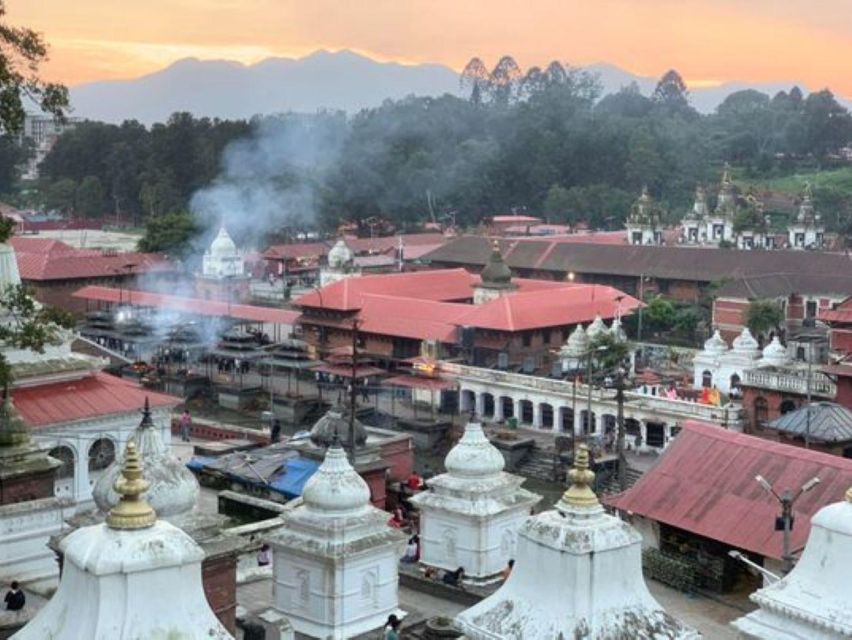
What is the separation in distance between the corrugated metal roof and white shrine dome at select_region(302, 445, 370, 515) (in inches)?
508

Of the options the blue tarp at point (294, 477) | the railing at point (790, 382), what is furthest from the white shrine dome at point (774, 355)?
the blue tarp at point (294, 477)

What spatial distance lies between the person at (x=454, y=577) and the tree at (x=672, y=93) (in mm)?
141348

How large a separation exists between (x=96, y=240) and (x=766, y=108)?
75.5 metres

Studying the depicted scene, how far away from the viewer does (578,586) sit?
36.2 ft

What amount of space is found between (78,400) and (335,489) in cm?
936

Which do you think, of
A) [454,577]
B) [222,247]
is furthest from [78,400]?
[222,247]

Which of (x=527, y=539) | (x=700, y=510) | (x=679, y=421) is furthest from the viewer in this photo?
(x=679, y=421)

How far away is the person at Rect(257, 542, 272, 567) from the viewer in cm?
1964

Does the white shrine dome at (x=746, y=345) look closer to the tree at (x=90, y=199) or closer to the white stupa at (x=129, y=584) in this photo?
the white stupa at (x=129, y=584)

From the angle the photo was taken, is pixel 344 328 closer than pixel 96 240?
Yes

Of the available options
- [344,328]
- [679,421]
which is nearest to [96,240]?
[344,328]

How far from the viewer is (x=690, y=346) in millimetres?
51312

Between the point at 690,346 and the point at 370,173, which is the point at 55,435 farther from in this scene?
the point at 370,173

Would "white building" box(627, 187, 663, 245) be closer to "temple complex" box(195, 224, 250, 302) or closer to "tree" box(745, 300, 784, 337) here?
"temple complex" box(195, 224, 250, 302)
